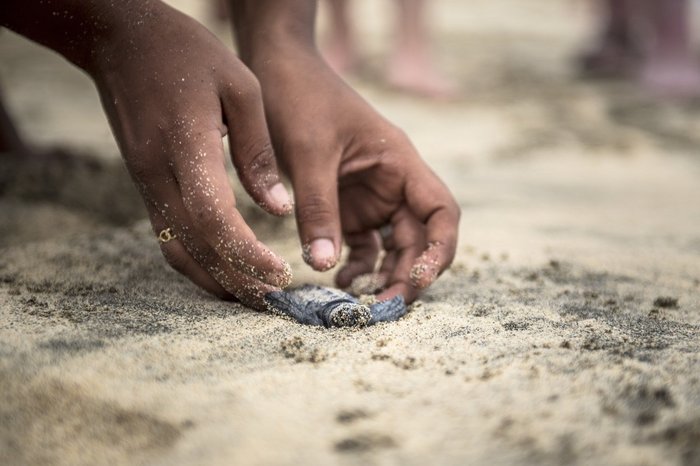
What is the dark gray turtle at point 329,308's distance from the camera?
1.23m

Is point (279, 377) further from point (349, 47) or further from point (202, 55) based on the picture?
point (349, 47)

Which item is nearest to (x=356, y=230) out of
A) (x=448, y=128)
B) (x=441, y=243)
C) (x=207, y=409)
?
(x=441, y=243)

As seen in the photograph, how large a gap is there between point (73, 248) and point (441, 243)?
2.68ft

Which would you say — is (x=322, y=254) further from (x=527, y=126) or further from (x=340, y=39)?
(x=340, y=39)

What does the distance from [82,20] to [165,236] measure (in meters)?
0.40

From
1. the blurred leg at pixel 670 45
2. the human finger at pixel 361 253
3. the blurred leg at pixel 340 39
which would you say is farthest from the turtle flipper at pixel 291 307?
the blurred leg at pixel 670 45

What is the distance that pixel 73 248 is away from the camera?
1646mm

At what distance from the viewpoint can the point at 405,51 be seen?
4.07 meters

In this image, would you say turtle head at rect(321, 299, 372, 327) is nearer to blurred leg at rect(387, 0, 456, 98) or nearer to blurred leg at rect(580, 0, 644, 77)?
blurred leg at rect(387, 0, 456, 98)

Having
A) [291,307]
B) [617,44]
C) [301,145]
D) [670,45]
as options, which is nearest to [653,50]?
[670,45]

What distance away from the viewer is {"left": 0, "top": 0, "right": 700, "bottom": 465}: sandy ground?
2.90 feet

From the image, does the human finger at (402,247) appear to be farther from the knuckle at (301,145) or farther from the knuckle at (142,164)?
the knuckle at (142,164)

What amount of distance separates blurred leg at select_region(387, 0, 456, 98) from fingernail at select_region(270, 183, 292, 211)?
2.74 metres

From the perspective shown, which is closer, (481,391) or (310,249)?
(481,391)
